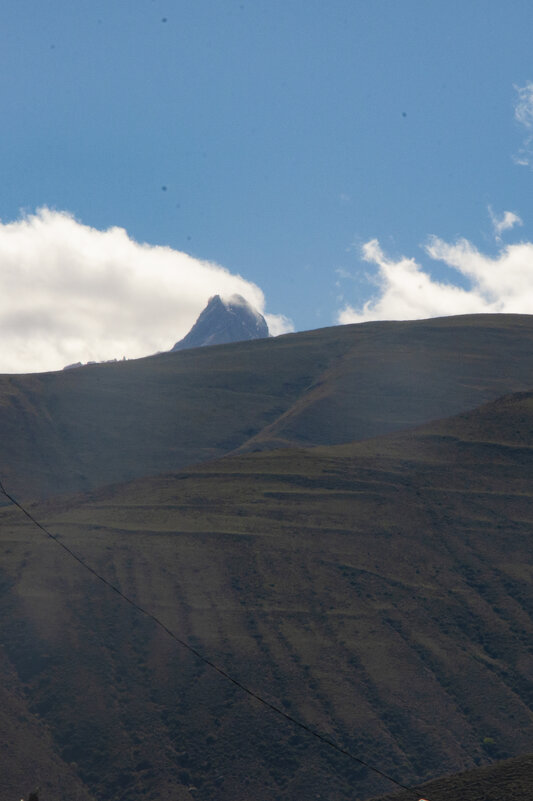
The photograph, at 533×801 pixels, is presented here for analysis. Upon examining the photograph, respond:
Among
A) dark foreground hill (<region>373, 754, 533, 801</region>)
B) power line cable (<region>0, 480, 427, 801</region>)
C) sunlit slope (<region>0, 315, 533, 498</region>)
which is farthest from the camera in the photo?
sunlit slope (<region>0, 315, 533, 498</region>)

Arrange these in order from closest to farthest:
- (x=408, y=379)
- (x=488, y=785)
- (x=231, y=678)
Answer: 1. (x=488, y=785)
2. (x=231, y=678)
3. (x=408, y=379)

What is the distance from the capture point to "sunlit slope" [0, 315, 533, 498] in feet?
334

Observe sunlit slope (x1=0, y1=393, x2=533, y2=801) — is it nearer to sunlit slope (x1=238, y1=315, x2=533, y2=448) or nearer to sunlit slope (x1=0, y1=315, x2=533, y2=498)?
sunlit slope (x1=0, y1=315, x2=533, y2=498)

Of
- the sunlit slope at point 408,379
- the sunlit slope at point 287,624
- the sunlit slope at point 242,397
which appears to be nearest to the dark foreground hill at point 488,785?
the sunlit slope at point 287,624

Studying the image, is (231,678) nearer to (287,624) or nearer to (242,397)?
(287,624)

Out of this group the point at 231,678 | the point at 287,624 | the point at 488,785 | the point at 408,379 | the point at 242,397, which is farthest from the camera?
the point at 242,397

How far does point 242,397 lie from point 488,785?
97.1m

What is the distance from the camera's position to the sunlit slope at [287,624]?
39.5 meters

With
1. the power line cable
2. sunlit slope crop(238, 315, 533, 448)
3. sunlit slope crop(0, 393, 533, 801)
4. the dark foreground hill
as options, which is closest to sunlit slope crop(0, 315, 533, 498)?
sunlit slope crop(238, 315, 533, 448)

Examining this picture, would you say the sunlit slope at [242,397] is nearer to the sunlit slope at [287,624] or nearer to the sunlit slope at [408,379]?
the sunlit slope at [408,379]

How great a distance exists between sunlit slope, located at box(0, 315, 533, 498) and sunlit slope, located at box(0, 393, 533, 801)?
3177 cm

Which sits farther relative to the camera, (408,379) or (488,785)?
(408,379)

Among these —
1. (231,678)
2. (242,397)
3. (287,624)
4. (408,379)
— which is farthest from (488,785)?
(242,397)

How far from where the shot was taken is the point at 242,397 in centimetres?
12350
